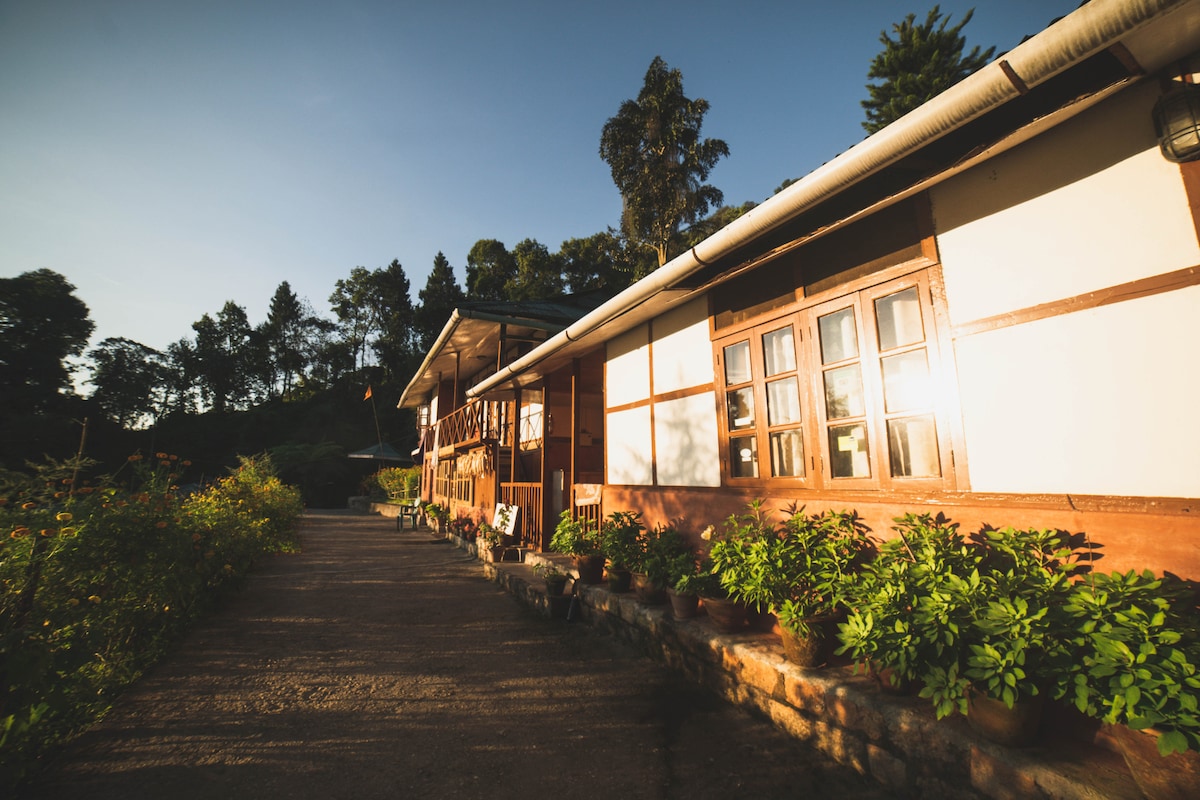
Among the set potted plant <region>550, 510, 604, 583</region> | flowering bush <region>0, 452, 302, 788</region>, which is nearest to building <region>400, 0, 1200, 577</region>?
potted plant <region>550, 510, 604, 583</region>

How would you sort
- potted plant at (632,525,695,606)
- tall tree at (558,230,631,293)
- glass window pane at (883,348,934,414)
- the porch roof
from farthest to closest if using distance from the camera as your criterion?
1. tall tree at (558,230,631,293)
2. the porch roof
3. potted plant at (632,525,695,606)
4. glass window pane at (883,348,934,414)

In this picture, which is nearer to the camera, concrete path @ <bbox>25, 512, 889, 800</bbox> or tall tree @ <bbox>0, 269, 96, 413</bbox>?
concrete path @ <bbox>25, 512, 889, 800</bbox>

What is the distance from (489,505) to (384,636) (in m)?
6.24

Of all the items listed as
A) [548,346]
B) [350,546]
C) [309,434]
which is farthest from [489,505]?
[309,434]

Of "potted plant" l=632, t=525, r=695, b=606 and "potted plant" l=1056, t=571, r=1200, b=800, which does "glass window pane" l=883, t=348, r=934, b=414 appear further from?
"potted plant" l=632, t=525, r=695, b=606

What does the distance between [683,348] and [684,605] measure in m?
2.83

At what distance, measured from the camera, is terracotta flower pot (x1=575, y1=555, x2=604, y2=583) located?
6418mm

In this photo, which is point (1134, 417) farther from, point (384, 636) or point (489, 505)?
point (489, 505)

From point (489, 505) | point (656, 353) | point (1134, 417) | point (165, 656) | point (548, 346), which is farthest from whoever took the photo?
point (489, 505)

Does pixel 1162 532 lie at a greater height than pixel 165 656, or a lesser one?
greater

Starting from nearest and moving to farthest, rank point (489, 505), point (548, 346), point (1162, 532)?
point (1162, 532), point (548, 346), point (489, 505)

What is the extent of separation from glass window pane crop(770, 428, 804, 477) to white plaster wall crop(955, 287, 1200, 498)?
4.14 ft

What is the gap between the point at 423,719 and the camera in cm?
367

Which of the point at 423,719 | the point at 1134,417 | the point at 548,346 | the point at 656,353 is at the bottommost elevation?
the point at 423,719
